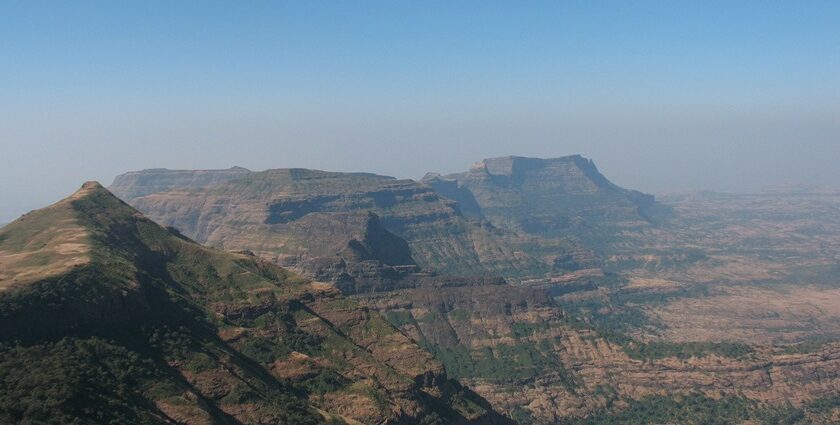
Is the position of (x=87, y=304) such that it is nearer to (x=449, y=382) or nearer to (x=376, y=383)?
(x=376, y=383)

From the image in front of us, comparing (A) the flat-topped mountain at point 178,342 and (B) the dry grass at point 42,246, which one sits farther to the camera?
(B) the dry grass at point 42,246

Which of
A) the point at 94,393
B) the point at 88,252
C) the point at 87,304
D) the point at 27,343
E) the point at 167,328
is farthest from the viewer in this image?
the point at 88,252

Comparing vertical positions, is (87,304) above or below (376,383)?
above

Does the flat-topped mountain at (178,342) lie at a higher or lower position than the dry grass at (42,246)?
lower

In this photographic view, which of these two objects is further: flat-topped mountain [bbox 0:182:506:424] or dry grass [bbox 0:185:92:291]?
dry grass [bbox 0:185:92:291]

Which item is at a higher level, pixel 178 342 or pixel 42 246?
pixel 42 246

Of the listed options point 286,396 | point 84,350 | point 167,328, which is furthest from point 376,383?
point 84,350

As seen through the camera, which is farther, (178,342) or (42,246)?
(42,246)

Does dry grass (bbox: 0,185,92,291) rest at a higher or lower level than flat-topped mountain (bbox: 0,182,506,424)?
higher
